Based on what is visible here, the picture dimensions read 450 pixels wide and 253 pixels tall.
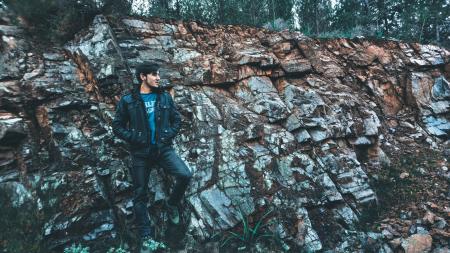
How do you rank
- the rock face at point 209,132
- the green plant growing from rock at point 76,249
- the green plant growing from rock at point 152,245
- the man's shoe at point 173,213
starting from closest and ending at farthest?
the green plant growing from rock at point 76,249 < the green plant growing from rock at point 152,245 < the rock face at point 209,132 < the man's shoe at point 173,213

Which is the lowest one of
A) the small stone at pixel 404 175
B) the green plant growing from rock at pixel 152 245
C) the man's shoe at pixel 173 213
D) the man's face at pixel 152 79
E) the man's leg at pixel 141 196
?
the small stone at pixel 404 175

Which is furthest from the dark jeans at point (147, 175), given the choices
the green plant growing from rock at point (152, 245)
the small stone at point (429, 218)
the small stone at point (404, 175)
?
the small stone at point (404, 175)

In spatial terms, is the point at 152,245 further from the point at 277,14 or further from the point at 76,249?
the point at 277,14

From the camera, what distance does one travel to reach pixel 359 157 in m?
7.18

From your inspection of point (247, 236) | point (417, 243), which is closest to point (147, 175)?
point (247, 236)

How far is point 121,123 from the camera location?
4879mm

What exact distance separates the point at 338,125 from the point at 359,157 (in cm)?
85

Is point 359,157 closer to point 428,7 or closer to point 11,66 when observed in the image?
point 11,66

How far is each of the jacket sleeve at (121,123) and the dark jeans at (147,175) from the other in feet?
1.24

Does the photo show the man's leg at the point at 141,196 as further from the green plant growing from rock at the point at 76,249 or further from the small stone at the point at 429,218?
the small stone at the point at 429,218

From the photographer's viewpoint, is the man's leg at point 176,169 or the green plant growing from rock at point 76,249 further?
the man's leg at point 176,169

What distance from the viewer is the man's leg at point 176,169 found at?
486 centimetres

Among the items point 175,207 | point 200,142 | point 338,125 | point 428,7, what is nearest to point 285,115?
point 338,125

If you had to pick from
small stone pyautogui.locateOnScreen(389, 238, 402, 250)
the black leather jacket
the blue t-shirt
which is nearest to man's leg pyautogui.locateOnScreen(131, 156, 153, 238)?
the black leather jacket
